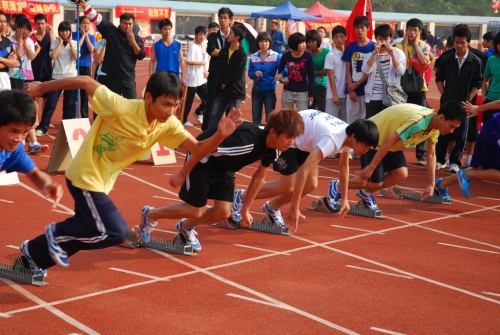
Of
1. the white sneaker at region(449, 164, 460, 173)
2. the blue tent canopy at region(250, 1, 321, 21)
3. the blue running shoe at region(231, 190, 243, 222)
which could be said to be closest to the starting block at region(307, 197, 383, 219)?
the blue running shoe at region(231, 190, 243, 222)

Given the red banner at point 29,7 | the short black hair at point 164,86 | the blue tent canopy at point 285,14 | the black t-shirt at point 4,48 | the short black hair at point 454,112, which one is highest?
the red banner at point 29,7

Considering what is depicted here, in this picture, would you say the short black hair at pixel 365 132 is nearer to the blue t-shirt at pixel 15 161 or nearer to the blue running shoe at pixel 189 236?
the blue running shoe at pixel 189 236

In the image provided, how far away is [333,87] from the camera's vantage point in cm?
1185

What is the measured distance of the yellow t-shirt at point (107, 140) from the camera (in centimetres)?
514

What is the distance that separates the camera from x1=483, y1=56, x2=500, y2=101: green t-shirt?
10852 mm

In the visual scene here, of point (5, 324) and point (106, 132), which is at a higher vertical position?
point (106, 132)

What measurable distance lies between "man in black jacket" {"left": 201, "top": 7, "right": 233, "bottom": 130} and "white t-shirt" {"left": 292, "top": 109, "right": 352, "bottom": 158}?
5.31m

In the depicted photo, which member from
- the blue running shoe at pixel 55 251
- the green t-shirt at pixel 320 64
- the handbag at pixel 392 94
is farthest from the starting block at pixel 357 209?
the green t-shirt at pixel 320 64

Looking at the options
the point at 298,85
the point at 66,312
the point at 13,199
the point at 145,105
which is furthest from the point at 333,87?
the point at 66,312

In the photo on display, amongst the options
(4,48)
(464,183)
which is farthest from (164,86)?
(4,48)

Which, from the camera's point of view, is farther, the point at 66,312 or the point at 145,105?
the point at 145,105

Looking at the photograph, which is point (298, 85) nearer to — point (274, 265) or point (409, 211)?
point (409, 211)

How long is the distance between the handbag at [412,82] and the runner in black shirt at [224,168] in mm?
5597

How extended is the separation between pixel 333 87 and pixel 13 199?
18.3ft
